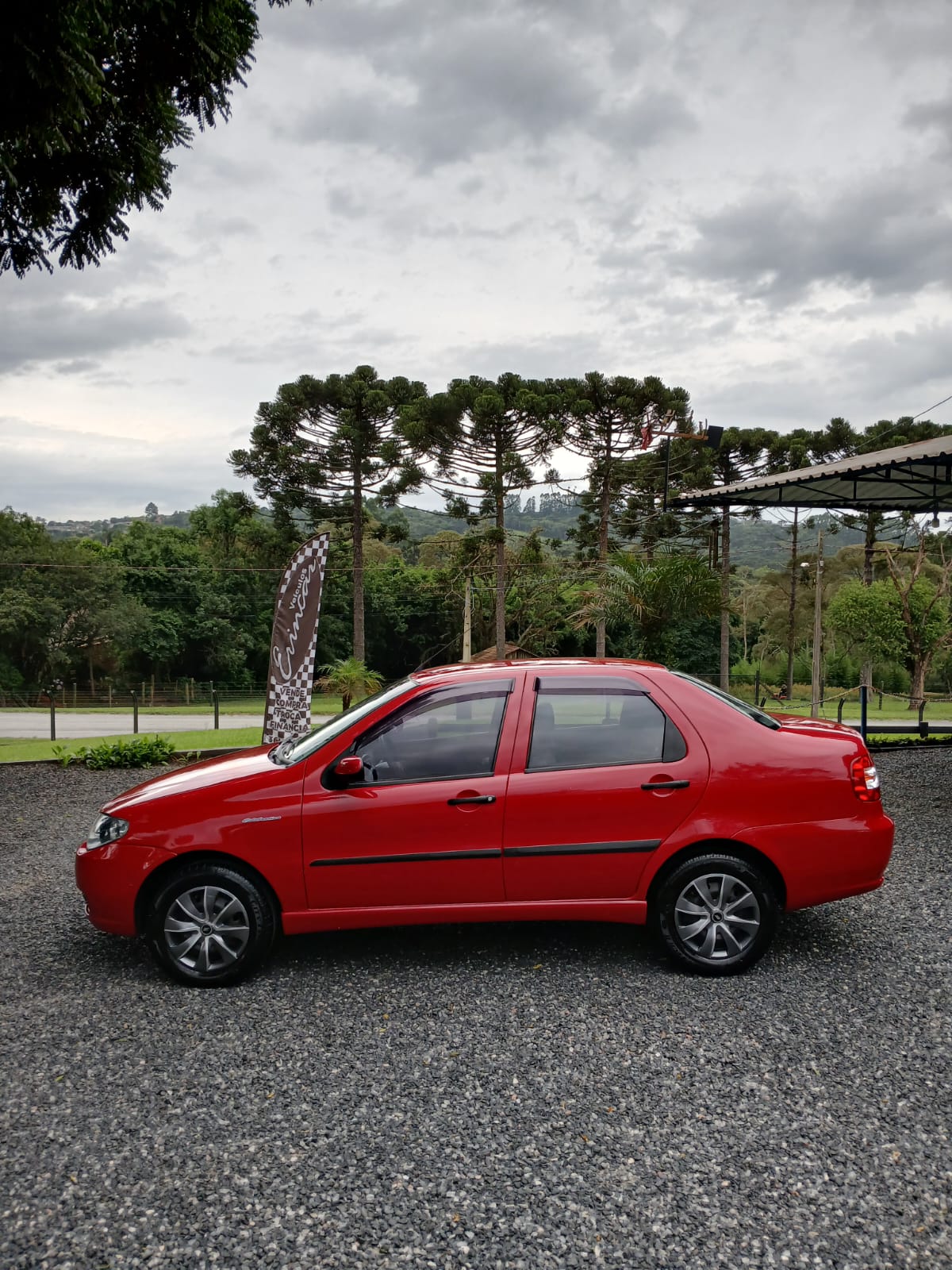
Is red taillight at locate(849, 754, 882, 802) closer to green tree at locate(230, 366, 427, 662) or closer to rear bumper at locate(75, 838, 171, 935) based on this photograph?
rear bumper at locate(75, 838, 171, 935)

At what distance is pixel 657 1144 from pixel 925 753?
10175 millimetres

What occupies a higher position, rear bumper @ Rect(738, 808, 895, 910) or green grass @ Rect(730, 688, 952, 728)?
rear bumper @ Rect(738, 808, 895, 910)

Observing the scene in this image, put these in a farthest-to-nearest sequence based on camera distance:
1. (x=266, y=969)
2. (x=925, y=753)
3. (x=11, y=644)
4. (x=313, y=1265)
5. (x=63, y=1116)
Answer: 1. (x=11, y=644)
2. (x=925, y=753)
3. (x=266, y=969)
4. (x=63, y=1116)
5. (x=313, y=1265)

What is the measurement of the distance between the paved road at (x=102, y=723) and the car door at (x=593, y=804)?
910 inches

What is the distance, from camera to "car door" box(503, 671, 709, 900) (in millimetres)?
3934

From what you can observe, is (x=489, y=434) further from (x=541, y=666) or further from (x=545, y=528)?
(x=545, y=528)

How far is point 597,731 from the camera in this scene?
4.11 metres

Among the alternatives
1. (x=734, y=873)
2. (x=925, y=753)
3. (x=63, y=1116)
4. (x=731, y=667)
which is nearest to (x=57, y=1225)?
(x=63, y=1116)

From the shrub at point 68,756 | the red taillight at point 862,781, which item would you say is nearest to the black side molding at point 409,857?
the red taillight at point 862,781

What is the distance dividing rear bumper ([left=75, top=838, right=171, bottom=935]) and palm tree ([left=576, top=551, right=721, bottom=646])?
11.9 meters

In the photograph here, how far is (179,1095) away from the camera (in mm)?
3055

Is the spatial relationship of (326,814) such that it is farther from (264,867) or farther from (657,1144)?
(657,1144)

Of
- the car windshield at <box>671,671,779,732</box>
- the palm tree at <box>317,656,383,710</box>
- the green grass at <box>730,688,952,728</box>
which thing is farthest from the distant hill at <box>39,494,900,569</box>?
the car windshield at <box>671,671,779,732</box>

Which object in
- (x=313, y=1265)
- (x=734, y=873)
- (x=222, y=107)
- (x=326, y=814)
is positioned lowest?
(x=313, y=1265)
